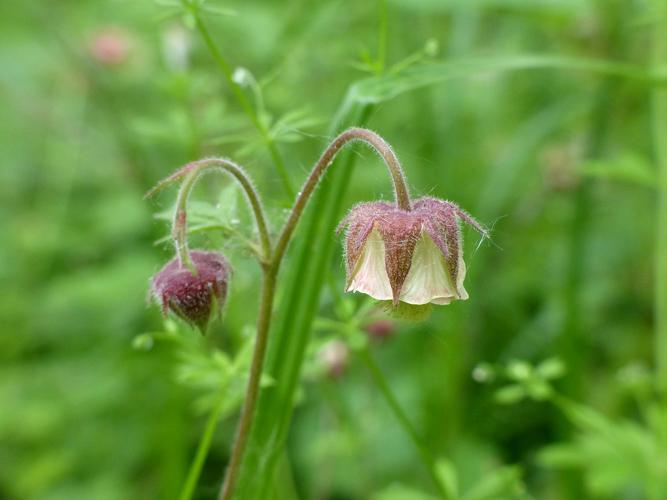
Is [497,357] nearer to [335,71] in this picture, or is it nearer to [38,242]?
[335,71]

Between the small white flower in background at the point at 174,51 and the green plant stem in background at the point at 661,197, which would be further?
the small white flower in background at the point at 174,51

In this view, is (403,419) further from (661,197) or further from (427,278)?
(661,197)

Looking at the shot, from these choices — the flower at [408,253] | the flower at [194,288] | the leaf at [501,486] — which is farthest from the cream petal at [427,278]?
the leaf at [501,486]

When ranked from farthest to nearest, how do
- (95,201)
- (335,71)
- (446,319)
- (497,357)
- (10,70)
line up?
(10,70) → (95,201) → (335,71) → (497,357) → (446,319)

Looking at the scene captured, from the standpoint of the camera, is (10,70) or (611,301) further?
(10,70)

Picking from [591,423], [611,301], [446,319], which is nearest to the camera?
[591,423]

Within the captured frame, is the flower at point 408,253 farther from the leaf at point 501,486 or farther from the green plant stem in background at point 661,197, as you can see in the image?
the green plant stem in background at point 661,197

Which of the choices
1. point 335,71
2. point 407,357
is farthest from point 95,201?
point 407,357

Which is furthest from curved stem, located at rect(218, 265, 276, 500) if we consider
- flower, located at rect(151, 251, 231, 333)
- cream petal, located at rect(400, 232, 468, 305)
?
cream petal, located at rect(400, 232, 468, 305)
